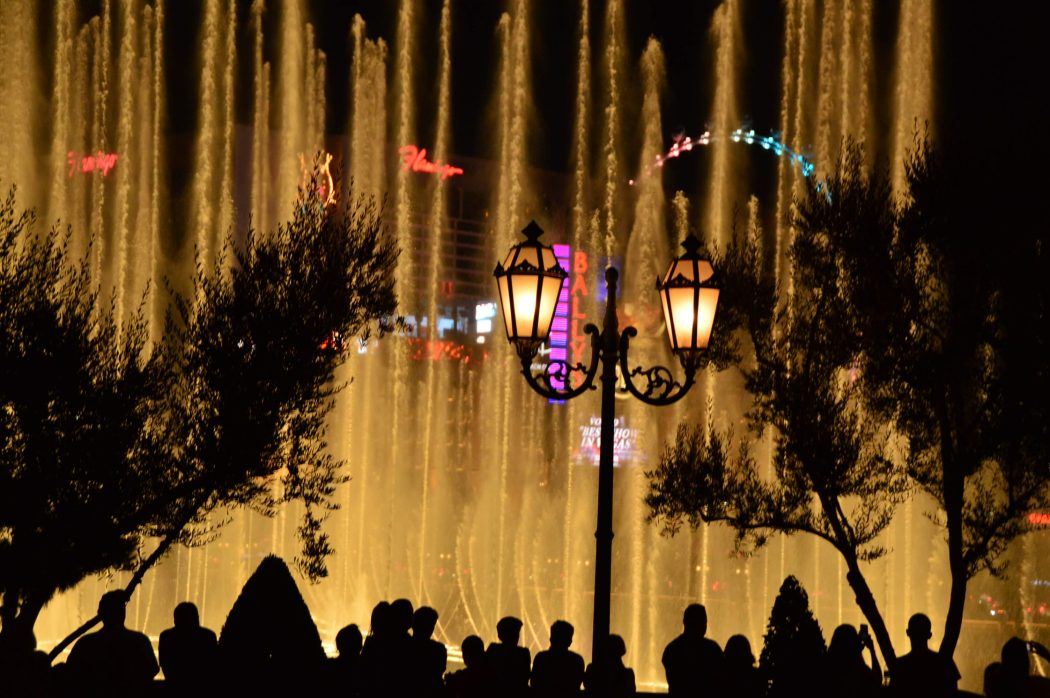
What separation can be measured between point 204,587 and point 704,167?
45.9 ft

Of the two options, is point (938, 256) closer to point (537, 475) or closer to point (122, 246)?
point (122, 246)

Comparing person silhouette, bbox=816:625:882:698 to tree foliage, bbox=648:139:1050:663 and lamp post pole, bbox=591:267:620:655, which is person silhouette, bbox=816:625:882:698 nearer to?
lamp post pole, bbox=591:267:620:655

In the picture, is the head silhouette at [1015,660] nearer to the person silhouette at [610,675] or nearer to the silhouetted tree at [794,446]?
the person silhouette at [610,675]

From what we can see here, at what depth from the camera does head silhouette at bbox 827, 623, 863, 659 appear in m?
8.12

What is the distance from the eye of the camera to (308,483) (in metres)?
12.6

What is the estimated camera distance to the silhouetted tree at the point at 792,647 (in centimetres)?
861

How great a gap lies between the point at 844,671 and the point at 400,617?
2781mm

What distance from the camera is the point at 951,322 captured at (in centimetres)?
1220

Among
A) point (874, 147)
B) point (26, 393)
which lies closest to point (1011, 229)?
point (26, 393)

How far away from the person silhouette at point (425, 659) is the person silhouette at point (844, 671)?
2.45 metres

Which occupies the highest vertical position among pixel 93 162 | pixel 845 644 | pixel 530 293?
pixel 93 162

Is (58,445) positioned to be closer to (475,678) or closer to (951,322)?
(475,678)

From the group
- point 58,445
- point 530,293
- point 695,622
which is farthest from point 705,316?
point 58,445

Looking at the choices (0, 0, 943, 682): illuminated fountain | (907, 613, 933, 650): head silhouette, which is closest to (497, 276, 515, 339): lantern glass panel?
(907, 613, 933, 650): head silhouette
